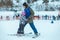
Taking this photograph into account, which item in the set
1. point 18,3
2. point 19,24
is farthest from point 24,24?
point 18,3

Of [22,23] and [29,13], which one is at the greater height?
[29,13]

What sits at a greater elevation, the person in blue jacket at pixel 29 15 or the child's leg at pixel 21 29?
the person in blue jacket at pixel 29 15

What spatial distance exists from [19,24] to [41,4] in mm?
313

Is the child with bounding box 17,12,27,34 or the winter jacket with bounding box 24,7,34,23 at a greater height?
the winter jacket with bounding box 24,7,34,23

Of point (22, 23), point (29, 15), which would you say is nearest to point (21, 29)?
A: point (22, 23)

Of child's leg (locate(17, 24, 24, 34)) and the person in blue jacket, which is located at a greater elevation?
the person in blue jacket

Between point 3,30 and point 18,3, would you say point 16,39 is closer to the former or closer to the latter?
point 3,30

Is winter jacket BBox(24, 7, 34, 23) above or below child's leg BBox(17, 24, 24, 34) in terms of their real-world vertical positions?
above

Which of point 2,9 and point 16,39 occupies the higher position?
point 2,9

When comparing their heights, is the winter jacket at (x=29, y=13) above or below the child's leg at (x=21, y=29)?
above

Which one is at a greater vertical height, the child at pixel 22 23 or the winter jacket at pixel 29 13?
the winter jacket at pixel 29 13

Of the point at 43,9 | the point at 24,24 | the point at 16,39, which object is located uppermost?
the point at 43,9

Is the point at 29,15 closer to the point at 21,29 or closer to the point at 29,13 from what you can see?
the point at 29,13

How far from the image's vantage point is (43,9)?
7.82 feet
